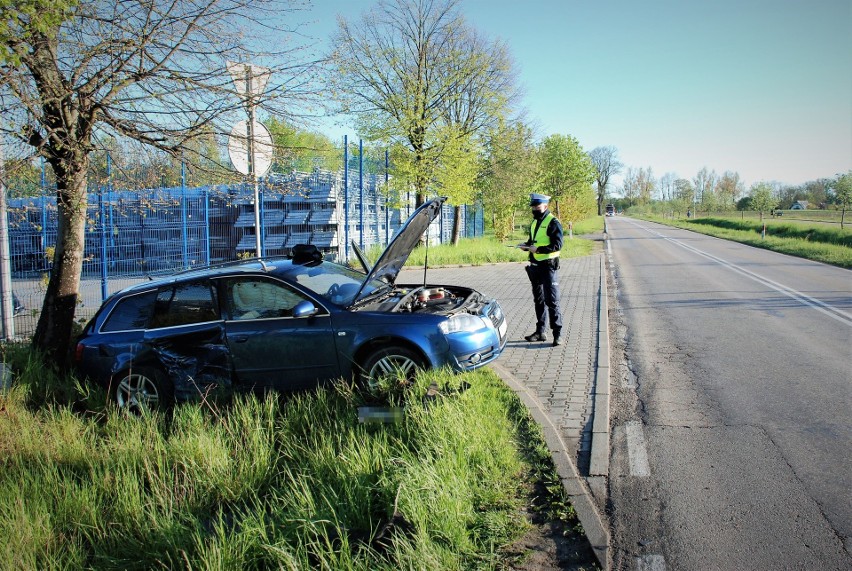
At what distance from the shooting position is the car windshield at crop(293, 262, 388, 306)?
6.18m

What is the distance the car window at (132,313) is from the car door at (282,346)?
0.98 m

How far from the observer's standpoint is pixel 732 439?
4.93m

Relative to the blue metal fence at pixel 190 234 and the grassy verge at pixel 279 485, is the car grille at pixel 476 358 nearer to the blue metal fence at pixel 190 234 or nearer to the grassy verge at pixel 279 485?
the grassy verge at pixel 279 485

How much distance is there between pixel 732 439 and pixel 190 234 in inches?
623

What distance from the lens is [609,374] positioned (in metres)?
7.04

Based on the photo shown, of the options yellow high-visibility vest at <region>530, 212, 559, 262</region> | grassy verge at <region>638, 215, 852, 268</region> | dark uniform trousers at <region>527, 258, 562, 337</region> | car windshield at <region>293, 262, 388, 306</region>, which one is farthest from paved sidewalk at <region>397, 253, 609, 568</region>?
grassy verge at <region>638, 215, 852, 268</region>

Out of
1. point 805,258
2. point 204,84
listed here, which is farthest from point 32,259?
point 805,258

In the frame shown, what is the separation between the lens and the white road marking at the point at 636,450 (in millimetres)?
4421

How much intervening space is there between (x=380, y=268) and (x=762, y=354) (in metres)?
5.05

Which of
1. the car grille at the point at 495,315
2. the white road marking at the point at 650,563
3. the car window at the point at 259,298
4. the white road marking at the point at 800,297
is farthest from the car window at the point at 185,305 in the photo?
the white road marking at the point at 800,297

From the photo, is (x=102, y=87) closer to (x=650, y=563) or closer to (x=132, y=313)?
(x=132, y=313)

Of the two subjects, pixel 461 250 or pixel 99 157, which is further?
pixel 461 250

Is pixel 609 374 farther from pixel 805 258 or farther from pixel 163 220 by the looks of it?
pixel 805 258

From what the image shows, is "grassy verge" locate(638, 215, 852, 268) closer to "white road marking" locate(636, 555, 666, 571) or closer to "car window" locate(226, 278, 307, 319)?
"car window" locate(226, 278, 307, 319)
